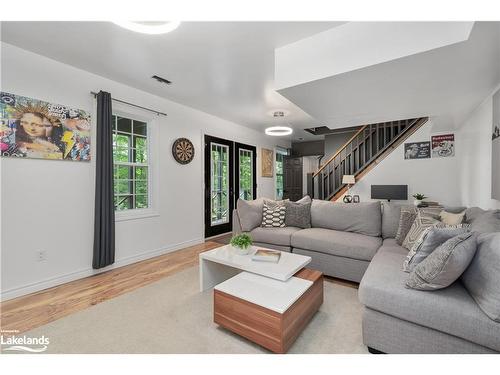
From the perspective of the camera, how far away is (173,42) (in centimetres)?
216

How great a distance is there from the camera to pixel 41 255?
247cm

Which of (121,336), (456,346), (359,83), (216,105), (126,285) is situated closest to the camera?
(456,346)

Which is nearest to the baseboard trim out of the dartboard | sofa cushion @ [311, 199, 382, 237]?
the dartboard

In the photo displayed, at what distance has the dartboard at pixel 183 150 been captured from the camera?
3904mm

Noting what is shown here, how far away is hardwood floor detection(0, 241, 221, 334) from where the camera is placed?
6.37ft

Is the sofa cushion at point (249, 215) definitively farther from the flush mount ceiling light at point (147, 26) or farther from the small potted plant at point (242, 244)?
the flush mount ceiling light at point (147, 26)

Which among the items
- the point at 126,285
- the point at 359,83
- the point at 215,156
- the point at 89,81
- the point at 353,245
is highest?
the point at 89,81

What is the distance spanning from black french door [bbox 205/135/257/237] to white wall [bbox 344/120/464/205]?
269 centimetres

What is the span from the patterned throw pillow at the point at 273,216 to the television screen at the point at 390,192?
7.26 feet

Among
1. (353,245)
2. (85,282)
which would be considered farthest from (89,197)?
(353,245)

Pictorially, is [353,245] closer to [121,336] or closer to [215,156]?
[121,336]
